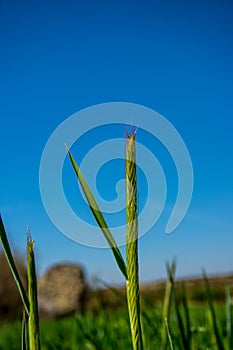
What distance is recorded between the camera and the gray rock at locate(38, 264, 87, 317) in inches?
615

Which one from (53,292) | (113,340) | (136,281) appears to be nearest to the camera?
(136,281)

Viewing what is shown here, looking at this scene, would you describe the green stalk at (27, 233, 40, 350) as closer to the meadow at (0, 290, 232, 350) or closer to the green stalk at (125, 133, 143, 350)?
the green stalk at (125, 133, 143, 350)

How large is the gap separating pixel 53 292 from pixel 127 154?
52.9ft

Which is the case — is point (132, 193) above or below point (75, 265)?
below

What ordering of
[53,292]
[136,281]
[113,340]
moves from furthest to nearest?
1. [53,292]
2. [113,340]
3. [136,281]

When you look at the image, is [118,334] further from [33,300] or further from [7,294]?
[7,294]

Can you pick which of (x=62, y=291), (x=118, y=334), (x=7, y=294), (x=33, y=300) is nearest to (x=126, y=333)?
(x=118, y=334)

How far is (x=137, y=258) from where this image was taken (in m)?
0.45

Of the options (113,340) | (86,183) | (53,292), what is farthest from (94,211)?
(53,292)

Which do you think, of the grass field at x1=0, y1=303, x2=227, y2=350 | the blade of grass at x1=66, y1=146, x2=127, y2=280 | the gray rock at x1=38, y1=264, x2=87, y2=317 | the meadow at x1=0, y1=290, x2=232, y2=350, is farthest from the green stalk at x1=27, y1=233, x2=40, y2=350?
the gray rock at x1=38, y1=264, x2=87, y2=317

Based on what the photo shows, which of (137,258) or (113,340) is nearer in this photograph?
(137,258)

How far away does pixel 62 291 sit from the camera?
1600cm

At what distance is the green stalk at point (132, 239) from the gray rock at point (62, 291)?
1513cm

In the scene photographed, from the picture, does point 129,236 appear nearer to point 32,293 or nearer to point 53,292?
point 32,293
